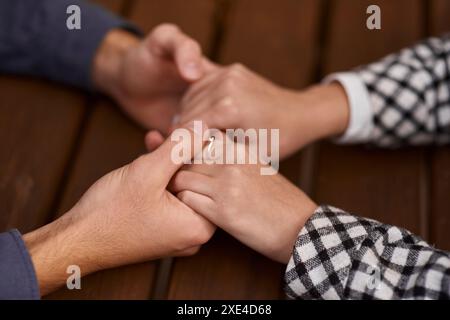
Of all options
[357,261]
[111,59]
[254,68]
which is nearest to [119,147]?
[111,59]

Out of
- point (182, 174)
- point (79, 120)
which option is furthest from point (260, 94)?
point (79, 120)

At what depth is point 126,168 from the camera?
629mm

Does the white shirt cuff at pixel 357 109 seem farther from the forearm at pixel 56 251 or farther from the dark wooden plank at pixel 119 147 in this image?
the forearm at pixel 56 251

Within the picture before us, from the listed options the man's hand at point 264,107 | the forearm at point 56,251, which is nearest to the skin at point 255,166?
the man's hand at point 264,107

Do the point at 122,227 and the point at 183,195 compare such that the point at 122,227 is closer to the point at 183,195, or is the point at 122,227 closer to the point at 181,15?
the point at 183,195

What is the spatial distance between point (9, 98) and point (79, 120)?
0.34 feet

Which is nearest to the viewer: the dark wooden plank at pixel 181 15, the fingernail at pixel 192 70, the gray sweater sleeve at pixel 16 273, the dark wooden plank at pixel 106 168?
the gray sweater sleeve at pixel 16 273

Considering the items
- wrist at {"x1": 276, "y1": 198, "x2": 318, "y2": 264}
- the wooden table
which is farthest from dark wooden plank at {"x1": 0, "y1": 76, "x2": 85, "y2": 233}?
wrist at {"x1": 276, "y1": 198, "x2": 318, "y2": 264}

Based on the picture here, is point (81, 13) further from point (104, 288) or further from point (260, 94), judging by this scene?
point (104, 288)

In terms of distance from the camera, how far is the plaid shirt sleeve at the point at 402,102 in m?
0.77

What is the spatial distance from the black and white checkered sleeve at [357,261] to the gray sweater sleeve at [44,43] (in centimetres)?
42

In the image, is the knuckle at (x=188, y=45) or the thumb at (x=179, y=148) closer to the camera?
the thumb at (x=179, y=148)

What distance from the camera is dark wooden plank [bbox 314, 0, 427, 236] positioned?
2.41ft

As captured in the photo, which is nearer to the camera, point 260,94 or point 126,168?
point 126,168
